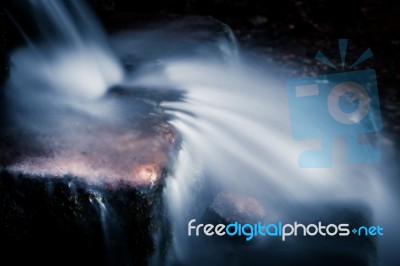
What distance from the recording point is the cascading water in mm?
2608

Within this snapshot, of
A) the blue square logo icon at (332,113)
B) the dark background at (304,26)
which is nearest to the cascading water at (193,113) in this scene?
the blue square logo icon at (332,113)

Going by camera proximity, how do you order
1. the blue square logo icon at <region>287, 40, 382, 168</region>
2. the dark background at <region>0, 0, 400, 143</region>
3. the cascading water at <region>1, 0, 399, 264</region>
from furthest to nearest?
the dark background at <region>0, 0, 400, 143</region> < the blue square logo icon at <region>287, 40, 382, 168</region> < the cascading water at <region>1, 0, 399, 264</region>

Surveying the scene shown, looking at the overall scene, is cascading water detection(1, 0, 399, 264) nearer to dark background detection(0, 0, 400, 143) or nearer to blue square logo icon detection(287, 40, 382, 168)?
blue square logo icon detection(287, 40, 382, 168)

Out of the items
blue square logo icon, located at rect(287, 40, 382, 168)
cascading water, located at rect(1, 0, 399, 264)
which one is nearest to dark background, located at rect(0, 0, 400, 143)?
blue square logo icon, located at rect(287, 40, 382, 168)

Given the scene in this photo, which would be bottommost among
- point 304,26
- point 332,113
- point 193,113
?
point 332,113

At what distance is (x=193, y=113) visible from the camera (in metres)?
2.93

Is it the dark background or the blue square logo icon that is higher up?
the dark background

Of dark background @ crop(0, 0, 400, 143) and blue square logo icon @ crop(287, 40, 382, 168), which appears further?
dark background @ crop(0, 0, 400, 143)

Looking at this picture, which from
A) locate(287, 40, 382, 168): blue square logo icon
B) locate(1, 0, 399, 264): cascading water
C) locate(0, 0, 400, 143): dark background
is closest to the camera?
locate(1, 0, 399, 264): cascading water

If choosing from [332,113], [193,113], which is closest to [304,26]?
[332,113]

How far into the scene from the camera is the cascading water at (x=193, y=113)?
261cm

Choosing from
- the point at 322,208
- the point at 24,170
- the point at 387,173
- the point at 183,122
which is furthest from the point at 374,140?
the point at 24,170

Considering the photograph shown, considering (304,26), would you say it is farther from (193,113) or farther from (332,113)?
(193,113)

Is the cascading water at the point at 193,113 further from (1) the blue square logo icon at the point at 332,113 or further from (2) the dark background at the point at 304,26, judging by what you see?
(2) the dark background at the point at 304,26
